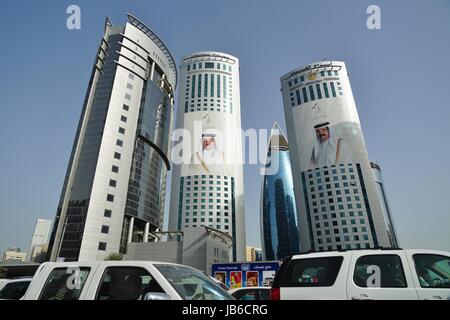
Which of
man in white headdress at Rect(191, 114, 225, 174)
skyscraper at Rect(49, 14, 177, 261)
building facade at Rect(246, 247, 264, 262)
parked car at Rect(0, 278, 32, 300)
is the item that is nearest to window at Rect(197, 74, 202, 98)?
man in white headdress at Rect(191, 114, 225, 174)

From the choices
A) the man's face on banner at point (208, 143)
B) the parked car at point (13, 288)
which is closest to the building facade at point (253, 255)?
the man's face on banner at point (208, 143)

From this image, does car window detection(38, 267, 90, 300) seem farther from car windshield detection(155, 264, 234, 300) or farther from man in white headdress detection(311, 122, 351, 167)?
man in white headdress detection(311, 122, 351, 167)

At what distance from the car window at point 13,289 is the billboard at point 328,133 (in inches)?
4154

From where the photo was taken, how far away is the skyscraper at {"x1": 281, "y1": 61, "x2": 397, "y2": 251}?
92.7 meters

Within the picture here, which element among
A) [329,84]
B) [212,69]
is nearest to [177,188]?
[212,69]

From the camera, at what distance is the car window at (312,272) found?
5116 mm

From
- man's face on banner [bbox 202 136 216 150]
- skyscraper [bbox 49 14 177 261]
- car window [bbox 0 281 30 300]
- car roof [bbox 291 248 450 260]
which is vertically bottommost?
car window [bbox 0 281 30 300]

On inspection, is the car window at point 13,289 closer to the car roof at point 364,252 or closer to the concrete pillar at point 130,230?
the car roof at point 364,252

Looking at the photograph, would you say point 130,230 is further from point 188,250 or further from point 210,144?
point 210,144

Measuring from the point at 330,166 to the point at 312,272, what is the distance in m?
104

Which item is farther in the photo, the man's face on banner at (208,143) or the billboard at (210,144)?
the man's face on banner at (208,143)

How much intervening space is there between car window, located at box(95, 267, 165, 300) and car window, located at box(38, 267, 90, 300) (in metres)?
0.35

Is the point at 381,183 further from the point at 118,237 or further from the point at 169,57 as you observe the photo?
the point at 118,237

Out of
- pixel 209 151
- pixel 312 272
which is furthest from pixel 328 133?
pixel 312 272
